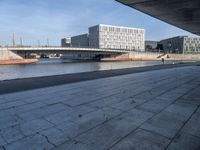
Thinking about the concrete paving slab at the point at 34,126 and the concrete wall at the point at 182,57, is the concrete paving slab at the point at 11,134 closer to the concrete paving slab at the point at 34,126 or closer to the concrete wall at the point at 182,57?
the concrete paving slab at the point at 34,126

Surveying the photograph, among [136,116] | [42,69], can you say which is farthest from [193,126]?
[42,69]

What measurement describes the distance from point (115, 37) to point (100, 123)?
139 meters

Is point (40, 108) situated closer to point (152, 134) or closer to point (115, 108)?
point (115, 108)

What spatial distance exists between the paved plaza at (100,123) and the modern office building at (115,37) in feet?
402

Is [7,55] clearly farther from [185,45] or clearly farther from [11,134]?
[185,45]

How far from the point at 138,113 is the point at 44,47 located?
210 feet

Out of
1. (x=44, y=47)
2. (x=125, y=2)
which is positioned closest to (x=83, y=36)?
(x=44, y=47)

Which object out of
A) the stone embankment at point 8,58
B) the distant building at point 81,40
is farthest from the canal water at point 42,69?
the distant building at point 81,40

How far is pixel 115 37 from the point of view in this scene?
14000cm

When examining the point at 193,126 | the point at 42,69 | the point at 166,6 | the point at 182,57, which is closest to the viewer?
the point at 193,126

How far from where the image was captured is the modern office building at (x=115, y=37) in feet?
432

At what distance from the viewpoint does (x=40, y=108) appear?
625cm

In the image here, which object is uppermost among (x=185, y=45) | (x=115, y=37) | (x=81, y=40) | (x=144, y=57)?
(x=115, y=37)

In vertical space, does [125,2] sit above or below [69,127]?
above
